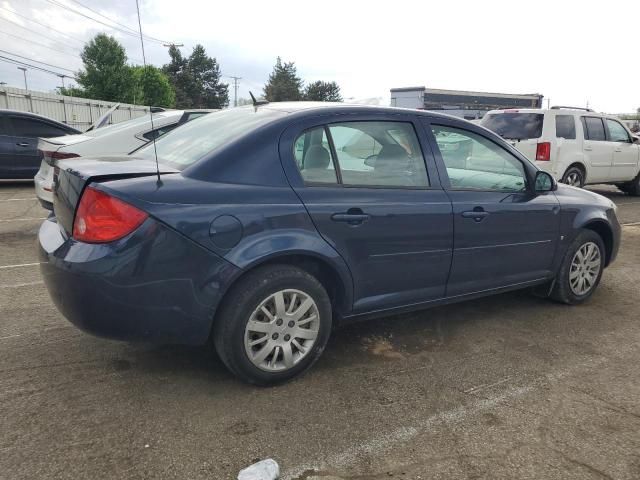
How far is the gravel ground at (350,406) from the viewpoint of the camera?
235 centimetres

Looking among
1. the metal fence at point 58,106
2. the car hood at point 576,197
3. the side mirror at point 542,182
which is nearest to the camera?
the side mirror at point 542,182

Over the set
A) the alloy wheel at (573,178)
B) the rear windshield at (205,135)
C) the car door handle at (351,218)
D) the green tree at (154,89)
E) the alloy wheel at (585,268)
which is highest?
the green tree at (154,89)

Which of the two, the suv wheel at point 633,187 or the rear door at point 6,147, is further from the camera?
the suv wheel at point 633,187

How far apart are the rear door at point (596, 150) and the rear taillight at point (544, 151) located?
3.80 ft

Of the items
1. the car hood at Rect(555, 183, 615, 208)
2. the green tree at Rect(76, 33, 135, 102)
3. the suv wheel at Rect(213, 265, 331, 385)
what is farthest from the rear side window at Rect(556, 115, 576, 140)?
the green tree at Rect(76, 33, 135, 102)

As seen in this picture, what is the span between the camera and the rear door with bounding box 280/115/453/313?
3.02 meters

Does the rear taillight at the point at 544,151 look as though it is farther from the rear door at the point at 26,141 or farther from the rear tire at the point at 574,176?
the rear door at the point at 26,141

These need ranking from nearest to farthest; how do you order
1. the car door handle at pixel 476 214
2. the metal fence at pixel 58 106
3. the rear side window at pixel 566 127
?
1. the car door handle at pixel 476 214
2. the rear side window at pixel 566 127
3. the metal fence at pixel 58 106

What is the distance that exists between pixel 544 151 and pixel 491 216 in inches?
270

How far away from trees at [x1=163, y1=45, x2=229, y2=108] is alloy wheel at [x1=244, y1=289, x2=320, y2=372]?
8038cm

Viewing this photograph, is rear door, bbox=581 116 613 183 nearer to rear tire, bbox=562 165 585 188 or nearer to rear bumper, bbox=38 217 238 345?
rear tire, bbox=562 165 585 188

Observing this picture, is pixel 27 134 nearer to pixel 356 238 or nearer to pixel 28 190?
pixel 28 190

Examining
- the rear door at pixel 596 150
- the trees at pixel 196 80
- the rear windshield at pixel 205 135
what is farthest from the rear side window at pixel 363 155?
the trees at pixel 196 80

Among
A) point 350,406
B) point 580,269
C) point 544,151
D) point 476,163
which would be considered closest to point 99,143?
point 476,163
